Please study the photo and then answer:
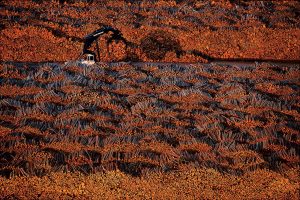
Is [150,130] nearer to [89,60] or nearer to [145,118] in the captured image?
[145,118]

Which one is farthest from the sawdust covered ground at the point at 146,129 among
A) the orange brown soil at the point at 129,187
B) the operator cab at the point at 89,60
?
the operator cab at the point at 89,60

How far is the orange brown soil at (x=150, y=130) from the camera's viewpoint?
4797 mm

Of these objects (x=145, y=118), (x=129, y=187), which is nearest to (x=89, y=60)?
(x=145, y=118)

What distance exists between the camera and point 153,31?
1118cm

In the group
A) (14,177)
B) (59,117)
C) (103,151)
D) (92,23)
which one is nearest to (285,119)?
(103,151)

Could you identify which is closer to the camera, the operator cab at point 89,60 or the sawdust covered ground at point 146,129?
the sawdust covered ground at point 146,129

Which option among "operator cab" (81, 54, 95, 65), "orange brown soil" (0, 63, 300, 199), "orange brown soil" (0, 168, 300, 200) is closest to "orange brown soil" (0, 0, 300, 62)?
"operator cab" (81, 54, 95, 65)

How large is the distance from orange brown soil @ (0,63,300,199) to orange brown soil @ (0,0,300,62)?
105 inches

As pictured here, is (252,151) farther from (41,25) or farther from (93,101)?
(41,25)

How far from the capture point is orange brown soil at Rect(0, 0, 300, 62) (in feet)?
33.7

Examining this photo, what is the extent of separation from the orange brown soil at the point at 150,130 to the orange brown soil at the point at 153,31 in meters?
2.68

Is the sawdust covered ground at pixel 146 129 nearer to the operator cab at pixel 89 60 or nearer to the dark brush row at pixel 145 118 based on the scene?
the dark brush row at pixel 145 118

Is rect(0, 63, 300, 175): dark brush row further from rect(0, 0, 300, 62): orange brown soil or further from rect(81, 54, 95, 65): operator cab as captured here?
rect(0, 0, 300, 62): orange brown soil

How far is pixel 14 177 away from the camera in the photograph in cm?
478
